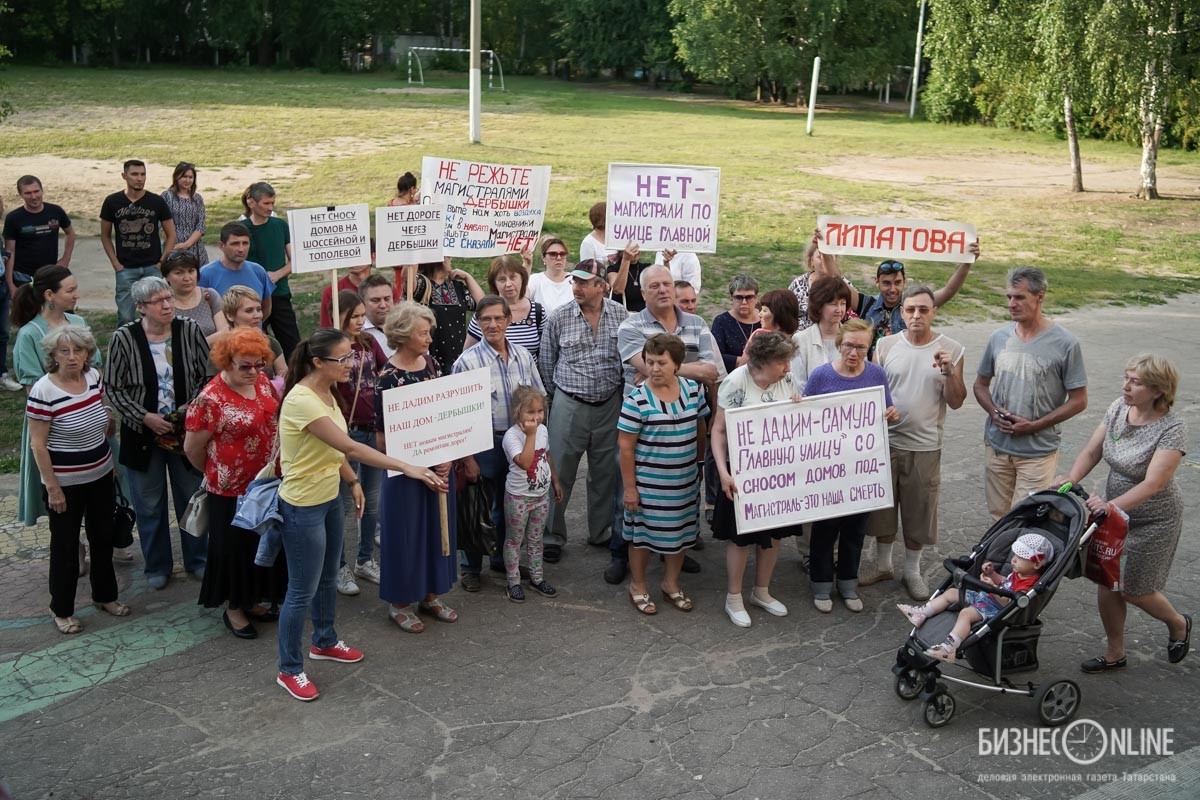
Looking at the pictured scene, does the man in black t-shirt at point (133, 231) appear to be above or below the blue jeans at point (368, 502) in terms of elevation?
above

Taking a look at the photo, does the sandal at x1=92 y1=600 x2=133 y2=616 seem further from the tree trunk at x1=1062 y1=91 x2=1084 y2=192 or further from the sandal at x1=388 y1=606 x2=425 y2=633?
the tree trunk at x1=1062 y1=91 x2=1084 y2=192

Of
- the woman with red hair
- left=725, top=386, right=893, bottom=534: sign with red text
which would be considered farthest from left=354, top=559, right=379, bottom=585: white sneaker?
left=725, top=386, right=893, bottom=534: sign with red text

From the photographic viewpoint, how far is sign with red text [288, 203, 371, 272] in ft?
27.1

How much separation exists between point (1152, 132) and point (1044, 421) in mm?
20849

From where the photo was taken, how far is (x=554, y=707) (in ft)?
18.2

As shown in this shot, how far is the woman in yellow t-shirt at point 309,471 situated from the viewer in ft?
17.6

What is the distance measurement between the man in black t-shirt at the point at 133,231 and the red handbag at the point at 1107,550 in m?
9.17

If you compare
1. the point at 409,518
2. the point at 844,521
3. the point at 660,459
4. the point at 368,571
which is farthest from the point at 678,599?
the point at 368,571

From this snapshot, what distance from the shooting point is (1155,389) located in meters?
5.61

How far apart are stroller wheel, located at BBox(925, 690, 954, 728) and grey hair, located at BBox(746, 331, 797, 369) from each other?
2060 millimetres

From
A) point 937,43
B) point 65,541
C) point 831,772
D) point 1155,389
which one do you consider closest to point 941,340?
point 1155,389

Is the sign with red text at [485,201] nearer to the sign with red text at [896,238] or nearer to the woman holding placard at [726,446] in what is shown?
the sign with red text at [896,238]

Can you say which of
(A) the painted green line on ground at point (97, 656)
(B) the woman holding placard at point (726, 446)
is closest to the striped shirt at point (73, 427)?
(A) the painted green line on ground at point (97, 656)

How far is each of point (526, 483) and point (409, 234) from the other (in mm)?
2886
